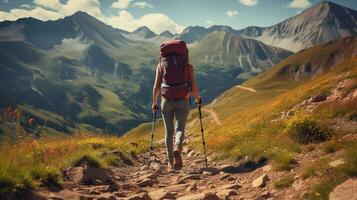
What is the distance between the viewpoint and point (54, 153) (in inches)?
503

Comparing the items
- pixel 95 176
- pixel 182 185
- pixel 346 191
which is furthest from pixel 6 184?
pixel 346 191

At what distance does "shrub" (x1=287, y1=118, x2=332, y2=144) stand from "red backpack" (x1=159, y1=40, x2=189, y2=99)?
393cm

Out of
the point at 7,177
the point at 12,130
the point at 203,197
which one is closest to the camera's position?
the point at 7,177

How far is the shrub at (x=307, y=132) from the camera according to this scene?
12.6 meters

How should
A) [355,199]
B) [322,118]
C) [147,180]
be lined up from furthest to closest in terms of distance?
[322,118], [147,180], [355,199]

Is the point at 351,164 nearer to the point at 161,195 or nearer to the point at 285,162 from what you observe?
the point at 285,162

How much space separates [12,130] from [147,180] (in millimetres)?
3955

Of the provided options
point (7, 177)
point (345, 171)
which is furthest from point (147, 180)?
point (345, 171)

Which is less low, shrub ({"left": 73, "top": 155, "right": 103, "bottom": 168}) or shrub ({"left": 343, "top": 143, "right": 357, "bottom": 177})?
shrub ({"left": 73, "top": 155, "right": 103, "bottom": 168})

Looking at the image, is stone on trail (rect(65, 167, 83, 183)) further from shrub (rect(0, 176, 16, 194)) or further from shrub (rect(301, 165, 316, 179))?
shrub (rect(301, 165, 316, 179))

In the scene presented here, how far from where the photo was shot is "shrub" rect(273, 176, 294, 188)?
8.65 meters

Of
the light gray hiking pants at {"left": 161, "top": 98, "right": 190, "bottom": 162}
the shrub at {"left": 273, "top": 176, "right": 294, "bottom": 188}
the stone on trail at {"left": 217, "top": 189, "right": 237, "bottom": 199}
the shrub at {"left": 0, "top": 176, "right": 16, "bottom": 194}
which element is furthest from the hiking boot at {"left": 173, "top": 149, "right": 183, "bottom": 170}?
the shrub at {"left": 0, "top": 176, "right": 16, "bottom": 194}

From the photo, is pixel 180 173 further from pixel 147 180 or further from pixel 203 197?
pixel 203 197

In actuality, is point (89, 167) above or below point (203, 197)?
above
